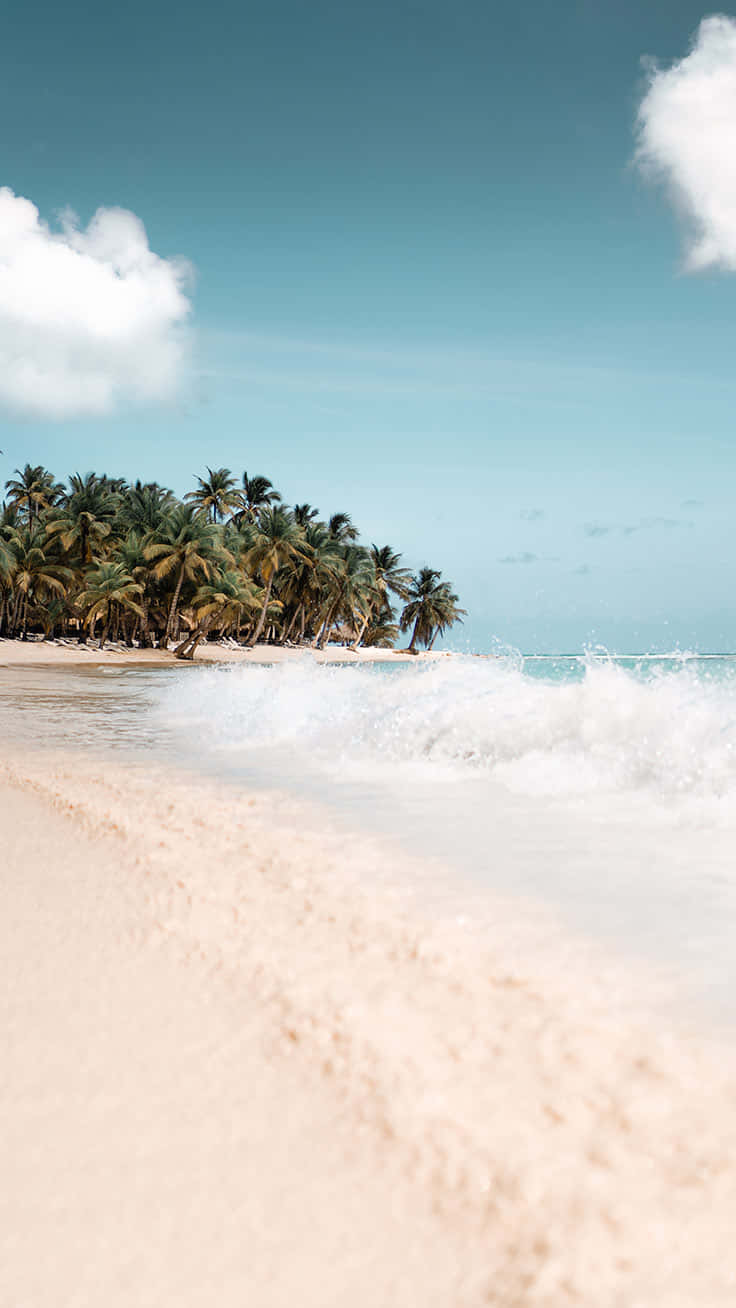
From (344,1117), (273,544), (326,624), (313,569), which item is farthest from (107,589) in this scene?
(344,1117)

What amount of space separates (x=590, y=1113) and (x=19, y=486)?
64606mm

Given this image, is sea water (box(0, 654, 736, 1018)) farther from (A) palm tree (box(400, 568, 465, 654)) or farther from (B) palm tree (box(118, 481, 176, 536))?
(A) palm tree (box(400, 568, 465, 654))

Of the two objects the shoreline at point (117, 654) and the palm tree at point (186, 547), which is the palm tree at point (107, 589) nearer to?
the palm tree at point (186, 547)

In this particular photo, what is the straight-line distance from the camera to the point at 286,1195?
147cm

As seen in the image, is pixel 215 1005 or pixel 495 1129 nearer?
pixel 495 1129

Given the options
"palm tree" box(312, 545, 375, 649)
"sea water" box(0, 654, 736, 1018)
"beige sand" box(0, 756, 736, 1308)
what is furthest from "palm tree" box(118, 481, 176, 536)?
"beige sand" box(0, 756, 736, 1308)

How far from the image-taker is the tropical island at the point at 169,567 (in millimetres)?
39250

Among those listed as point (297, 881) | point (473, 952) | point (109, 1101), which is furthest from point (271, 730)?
point (109, 1101)

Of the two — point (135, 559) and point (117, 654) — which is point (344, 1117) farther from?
point (135, 559)

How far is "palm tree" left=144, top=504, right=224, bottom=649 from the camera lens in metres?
38.7

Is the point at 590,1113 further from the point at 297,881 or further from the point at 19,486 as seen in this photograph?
the point at 19,486

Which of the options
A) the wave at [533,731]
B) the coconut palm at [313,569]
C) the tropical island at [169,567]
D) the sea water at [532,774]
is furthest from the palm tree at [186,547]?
the wave at [533,731]

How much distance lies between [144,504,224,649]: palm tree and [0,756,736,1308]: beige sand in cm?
3700

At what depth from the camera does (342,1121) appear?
1696 mm
